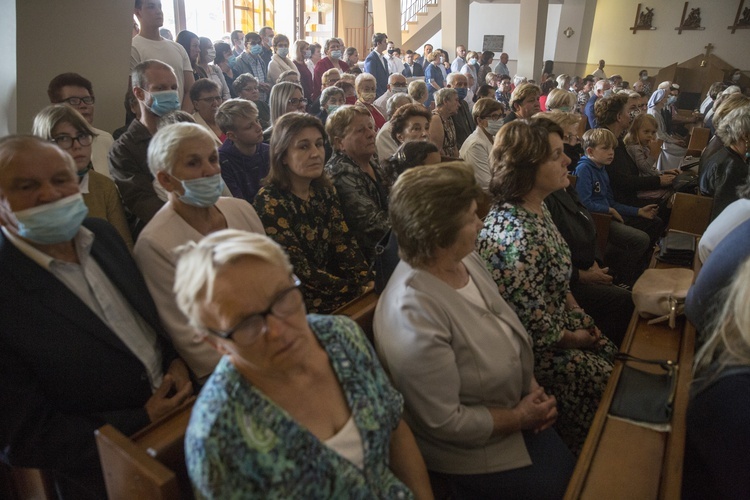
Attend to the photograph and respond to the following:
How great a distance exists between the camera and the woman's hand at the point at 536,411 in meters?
1.67

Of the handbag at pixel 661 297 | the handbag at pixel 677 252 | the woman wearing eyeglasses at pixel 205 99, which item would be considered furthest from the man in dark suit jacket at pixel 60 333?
the handbag at pixel 677 252

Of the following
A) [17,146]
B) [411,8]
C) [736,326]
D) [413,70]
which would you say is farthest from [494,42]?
[17,146]

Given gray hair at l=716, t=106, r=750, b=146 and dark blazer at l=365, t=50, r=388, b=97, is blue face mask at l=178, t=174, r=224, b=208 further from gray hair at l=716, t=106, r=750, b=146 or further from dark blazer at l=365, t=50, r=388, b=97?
dark blazer at l=365, t=50, r=388, b=97

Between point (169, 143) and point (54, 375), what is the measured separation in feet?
2.98

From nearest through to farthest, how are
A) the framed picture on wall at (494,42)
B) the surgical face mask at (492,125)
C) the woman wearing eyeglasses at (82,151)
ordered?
the woman wearing eyeglasses at (82,151) → the surgical face mask at (492,125) → the framed picture on wall at (494,42)

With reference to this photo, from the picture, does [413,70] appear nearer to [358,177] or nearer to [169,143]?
[358,177]

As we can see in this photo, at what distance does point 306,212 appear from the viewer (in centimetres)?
246

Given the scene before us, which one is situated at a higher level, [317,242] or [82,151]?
[82,151]

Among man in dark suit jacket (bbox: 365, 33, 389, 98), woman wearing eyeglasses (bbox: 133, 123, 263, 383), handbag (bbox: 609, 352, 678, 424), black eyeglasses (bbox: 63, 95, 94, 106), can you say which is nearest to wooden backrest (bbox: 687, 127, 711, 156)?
man in dark suit jacket (bbox: 365, 33, 389, 98)

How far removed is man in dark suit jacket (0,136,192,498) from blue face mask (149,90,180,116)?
1495 mm

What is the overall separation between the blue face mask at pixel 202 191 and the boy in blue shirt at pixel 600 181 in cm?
288

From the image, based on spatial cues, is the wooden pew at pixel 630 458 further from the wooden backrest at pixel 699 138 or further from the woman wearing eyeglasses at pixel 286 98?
the wooden backrest at pixel 699 138

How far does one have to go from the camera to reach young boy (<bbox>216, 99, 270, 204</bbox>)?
3055 millimetres

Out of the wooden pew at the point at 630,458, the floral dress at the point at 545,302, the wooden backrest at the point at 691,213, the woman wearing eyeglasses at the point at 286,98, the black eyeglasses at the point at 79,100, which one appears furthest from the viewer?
the woman wearing eyeglasses at the point at 286,98
